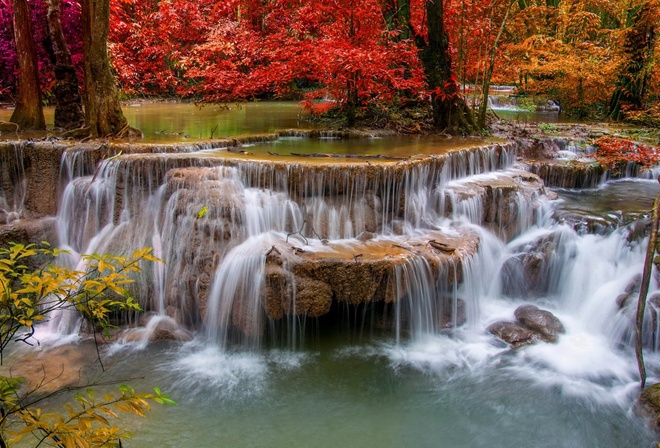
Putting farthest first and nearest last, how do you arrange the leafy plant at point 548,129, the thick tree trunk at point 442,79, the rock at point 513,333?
the leafy plant at point 548,129 → the thick tree trunk at point 442,79 → the rock at point 513,333

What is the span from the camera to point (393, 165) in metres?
7.75

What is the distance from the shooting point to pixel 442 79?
12.1 m

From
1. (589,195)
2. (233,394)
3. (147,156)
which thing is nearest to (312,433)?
(233,394)

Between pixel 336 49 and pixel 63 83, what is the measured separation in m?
6.16

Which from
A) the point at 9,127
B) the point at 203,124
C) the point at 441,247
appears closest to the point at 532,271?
the point at 441,247

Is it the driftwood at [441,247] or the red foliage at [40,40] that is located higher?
the red foliage at [40,40]

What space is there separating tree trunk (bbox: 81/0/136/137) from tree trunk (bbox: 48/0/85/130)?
1.27 m

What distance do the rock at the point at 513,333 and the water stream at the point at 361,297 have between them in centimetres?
13

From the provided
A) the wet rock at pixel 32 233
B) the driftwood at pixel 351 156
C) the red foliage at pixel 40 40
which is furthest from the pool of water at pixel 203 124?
the driftwood at pixel 351 156

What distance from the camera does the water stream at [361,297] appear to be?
209 inches

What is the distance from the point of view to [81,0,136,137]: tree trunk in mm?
9500

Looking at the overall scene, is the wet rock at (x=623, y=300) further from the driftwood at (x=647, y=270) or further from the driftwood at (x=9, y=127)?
the driftwood at (x=9, y=127)

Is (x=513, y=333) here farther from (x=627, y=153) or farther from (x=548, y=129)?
(x=548, y=129)

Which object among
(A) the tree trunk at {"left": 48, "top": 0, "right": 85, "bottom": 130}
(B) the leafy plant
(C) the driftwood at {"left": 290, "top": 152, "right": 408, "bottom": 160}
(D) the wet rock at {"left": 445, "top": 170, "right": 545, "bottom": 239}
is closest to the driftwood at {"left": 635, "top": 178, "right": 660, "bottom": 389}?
(D) the wet rock at {"left": 445, "top": 170, "right": 545, "bottom": 239}
